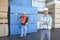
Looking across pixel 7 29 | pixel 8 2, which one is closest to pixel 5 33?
pixel 7 29

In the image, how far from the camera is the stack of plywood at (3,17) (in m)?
13.2

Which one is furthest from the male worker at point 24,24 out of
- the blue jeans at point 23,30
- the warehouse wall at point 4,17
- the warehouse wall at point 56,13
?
the warehouse wall at point 56,13

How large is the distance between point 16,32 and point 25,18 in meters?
1.55

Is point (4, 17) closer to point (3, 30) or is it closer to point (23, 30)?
point (3, 30)

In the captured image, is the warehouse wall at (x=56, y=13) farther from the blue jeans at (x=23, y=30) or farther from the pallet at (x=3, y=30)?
the pallet at (x=3, y=30)

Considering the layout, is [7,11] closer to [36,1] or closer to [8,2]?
[8,2]

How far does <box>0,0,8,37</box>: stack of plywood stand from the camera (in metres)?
13.2

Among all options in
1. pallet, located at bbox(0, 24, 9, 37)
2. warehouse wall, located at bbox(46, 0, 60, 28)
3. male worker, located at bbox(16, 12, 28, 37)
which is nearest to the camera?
male worker, located at bbox(16, 12, 28, 37)

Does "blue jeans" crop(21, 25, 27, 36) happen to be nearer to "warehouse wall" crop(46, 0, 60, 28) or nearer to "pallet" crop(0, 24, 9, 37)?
"pallet" crop(0, 24, 9, 37)

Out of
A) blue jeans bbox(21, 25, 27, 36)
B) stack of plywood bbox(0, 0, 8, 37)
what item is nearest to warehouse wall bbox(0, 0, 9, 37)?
stack of plywood bbox(0, 0, 8, 37)

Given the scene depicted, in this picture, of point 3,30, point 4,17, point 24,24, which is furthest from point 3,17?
point 24,24

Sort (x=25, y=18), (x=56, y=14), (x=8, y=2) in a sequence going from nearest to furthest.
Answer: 1. (x=25, y=18)
2. (x=8, y=2)
3. (x=56, y=14)

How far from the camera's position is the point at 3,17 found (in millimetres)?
13336

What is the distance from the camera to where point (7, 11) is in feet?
44.2
